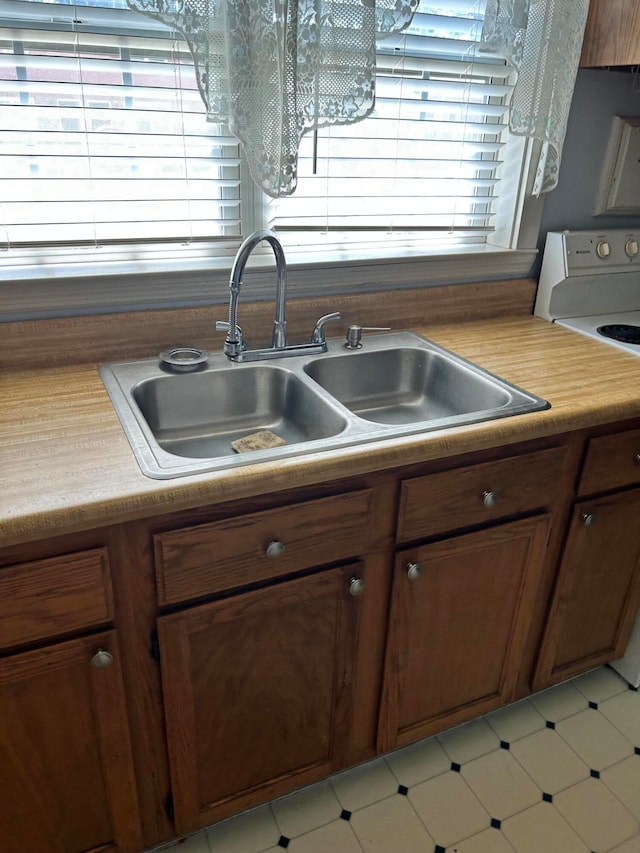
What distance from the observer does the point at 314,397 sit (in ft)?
4.69

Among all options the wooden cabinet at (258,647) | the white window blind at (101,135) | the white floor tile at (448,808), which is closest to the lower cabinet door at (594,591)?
the white floor tile at (448,808)

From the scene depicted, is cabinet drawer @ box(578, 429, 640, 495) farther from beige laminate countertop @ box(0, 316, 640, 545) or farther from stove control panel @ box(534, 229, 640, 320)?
stove control panel @ box(534, 229, 640, 320)

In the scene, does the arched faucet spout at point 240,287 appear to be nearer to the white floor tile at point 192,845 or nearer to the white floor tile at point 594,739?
the white floor tile at point 192,845

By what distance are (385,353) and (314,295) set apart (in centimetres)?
24

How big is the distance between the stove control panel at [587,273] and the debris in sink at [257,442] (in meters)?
1.00

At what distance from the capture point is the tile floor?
1476 mm

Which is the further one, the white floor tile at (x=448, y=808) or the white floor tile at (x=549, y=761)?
the white floor tile at (x=549, y=761)

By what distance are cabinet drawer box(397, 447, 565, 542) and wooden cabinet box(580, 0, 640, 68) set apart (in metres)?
0.96

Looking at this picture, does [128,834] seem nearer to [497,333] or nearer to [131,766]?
[131,766]

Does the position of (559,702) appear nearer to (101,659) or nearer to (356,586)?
(356,586)

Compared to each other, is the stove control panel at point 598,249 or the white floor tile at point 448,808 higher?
the stove control panel at point 598,249

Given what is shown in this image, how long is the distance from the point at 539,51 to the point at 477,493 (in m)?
0.97

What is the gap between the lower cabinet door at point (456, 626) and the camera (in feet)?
4.58

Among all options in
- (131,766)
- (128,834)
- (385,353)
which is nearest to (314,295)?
(385,353)
